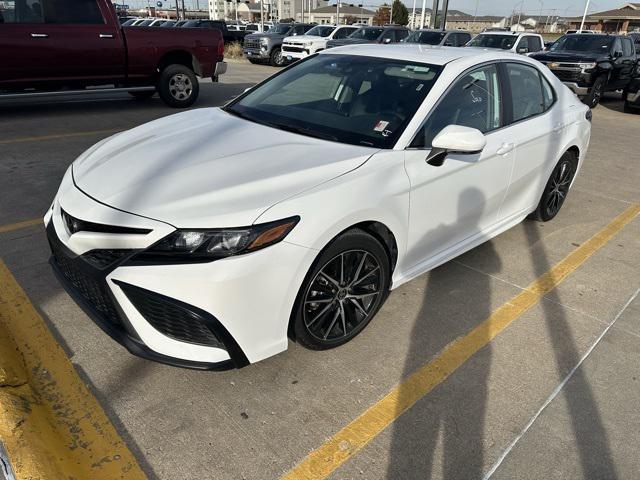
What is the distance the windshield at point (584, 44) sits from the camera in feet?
42.8

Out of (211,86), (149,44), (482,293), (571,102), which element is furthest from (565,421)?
(211,86)

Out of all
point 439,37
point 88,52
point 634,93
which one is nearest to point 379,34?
point 439,37

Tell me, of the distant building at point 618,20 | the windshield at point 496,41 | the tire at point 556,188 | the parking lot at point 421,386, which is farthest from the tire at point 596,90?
the distant building at point 618,20

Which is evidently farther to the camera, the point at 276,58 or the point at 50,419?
the point at 276,58

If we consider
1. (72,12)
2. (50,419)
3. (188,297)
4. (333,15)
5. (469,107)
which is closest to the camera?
(188,297)

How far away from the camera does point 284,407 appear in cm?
243

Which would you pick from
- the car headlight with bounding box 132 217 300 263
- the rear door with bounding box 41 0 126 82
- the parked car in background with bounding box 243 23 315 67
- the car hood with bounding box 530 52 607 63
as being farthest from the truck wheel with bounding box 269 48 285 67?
the car headlight with bounding box 132 217 300 263

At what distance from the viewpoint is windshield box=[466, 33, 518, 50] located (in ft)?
48.3

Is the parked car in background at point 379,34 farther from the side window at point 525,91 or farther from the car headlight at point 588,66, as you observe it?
the side window at point 525,91

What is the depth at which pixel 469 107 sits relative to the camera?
330cm

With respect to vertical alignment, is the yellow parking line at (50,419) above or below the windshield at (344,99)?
below

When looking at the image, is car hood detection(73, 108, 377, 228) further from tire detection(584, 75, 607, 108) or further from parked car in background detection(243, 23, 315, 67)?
parked car in background detection(243, 23, 315, 67)

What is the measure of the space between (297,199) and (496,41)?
597 inches

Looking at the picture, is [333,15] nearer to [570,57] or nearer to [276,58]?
[276,58]
